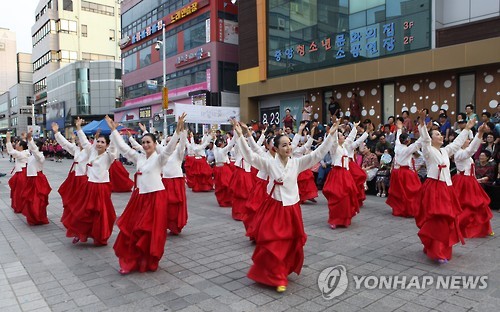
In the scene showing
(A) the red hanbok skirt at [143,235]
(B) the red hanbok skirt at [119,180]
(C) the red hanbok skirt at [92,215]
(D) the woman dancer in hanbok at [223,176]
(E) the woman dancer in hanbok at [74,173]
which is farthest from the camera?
(B) the red hanbok skirt at [119,180]

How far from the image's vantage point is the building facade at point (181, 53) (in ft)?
84.2

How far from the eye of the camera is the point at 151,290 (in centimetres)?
460

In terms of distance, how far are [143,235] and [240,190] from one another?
3632 millimetres

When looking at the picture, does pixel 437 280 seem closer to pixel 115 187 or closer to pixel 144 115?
pixel 115 187

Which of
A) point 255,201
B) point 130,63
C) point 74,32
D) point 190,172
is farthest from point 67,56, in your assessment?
point 255,201

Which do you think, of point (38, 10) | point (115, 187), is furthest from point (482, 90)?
point (38, 10)

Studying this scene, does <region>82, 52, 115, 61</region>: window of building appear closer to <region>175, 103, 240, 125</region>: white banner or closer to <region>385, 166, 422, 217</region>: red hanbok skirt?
<region>175, 103, 240, 125</region>: white banner

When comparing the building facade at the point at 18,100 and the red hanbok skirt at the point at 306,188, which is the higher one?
the building facade at the point at 18,100

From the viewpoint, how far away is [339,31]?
1766cm

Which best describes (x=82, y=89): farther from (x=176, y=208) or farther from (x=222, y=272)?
→ (x=222, y=272)

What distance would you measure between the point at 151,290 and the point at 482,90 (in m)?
13.5

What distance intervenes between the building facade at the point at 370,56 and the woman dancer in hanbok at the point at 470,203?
826 centimetres

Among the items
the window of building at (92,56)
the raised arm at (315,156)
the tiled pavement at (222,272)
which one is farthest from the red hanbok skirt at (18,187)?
the window of building at (92,56)

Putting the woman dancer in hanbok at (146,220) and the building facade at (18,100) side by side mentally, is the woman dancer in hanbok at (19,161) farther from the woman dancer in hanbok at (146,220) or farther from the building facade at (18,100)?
the building facade at (18,100)
